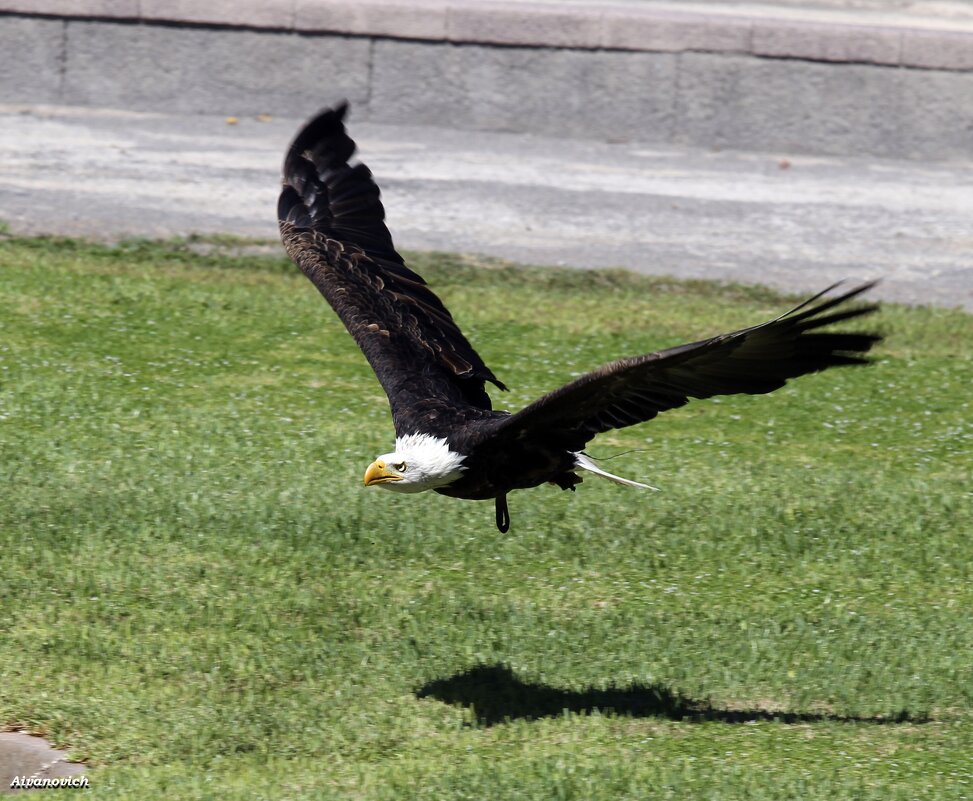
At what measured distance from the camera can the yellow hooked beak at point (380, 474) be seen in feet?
22.8

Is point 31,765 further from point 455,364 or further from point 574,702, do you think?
point 455,364

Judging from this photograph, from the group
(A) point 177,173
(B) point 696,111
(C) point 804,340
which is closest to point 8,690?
(C) point 804,340

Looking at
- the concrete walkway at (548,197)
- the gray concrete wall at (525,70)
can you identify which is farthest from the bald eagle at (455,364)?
the gray concrete wall at (525,70)

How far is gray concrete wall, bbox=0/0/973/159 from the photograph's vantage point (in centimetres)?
1839

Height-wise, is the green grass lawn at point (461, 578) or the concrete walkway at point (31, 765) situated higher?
the green grass lawn at point (461, 578)

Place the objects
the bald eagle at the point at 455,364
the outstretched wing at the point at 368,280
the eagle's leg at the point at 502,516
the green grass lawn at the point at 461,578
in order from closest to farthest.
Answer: the bald eagle at the point at 455,364
the green grass lawn at the point at 461,578
the eagle's leg at the point at 502,516
the outstretched wing at the point at 368,280

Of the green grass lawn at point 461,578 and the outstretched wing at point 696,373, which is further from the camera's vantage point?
the green grass lawn at point 461,578

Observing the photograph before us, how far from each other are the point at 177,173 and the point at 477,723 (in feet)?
34.6

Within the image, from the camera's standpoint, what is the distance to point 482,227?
49.8ft

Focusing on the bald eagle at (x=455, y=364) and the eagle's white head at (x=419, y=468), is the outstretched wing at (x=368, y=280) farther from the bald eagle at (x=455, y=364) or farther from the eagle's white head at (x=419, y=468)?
the eagle's white head at (x=419, y=468)

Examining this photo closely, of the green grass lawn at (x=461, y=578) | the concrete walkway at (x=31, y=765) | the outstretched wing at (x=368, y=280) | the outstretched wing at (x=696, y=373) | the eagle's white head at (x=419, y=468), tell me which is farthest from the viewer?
the outstretched wing at (x=368, y=280)

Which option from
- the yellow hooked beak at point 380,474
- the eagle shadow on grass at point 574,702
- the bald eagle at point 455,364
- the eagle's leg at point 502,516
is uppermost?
the bald eagle at point 455,364

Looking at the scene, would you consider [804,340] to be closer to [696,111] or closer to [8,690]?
[8,690]

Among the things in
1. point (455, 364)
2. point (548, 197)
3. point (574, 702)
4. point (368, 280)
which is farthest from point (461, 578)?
point (548, 197)
